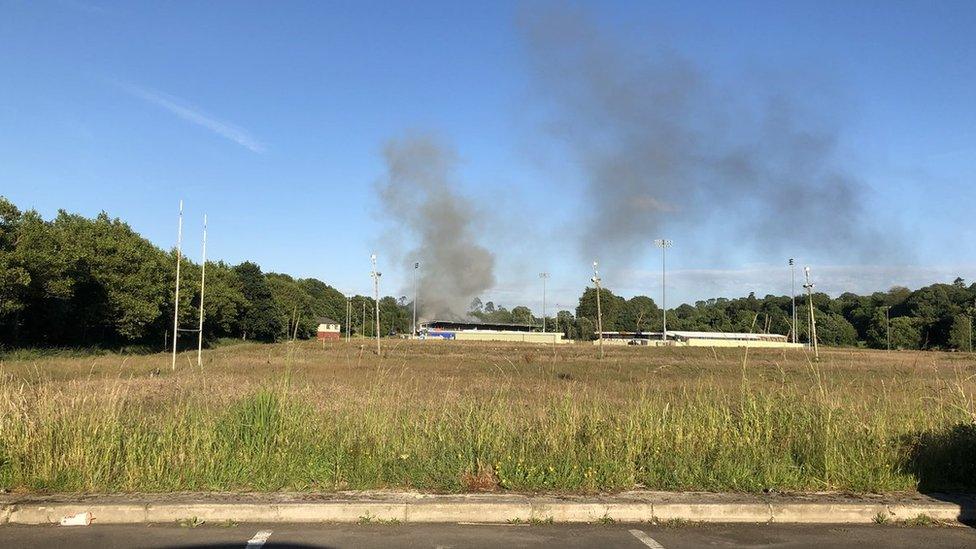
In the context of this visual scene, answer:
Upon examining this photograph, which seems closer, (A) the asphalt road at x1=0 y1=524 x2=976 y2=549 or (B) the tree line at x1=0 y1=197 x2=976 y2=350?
(A) the asphalt road at x1=0 y1=524 x2=976 y2=549

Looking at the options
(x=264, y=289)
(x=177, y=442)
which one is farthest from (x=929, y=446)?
(x=264, y=289)

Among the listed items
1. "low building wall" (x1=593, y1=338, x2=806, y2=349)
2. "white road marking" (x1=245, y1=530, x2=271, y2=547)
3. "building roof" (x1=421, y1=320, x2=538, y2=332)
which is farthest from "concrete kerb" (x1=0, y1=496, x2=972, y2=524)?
"building roof" (x1=421, y1=320, x2=538, y2=332)

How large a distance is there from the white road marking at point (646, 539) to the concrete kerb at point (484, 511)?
1.09ft

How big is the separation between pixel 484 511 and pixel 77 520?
12.3 ft

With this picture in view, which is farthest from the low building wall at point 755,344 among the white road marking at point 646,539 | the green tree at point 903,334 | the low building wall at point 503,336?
the low building wall at point 503,336

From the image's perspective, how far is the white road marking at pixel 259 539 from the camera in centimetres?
546

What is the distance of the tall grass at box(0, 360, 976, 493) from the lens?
6.80 meters

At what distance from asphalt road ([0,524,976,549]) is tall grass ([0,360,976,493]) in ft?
2.46

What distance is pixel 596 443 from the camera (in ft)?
24.2

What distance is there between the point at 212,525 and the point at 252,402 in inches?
73.7

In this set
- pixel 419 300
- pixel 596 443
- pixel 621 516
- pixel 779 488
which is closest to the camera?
pixel 621 516

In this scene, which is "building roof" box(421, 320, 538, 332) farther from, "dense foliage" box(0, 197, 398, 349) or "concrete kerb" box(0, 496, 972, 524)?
"concrete kerb" box(0, 496, 972, 524)

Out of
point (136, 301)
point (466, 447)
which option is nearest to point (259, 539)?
point (466, 447)

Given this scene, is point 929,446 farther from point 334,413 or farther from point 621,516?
point 334,413
